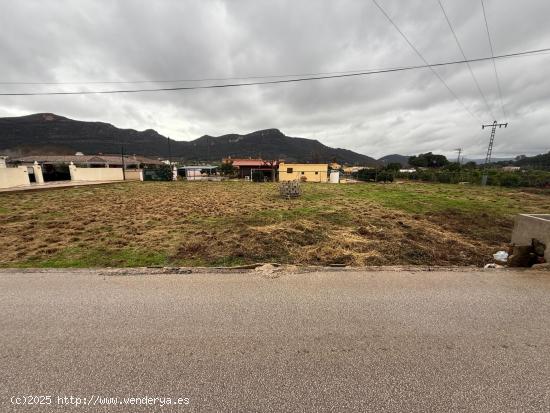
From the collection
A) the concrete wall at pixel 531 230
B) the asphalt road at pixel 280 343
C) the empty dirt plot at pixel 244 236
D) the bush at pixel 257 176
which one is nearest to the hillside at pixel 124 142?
the bush at pixel 257 176

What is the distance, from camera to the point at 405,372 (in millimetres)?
2113

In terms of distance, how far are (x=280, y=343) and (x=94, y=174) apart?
119ft

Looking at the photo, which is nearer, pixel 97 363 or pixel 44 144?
pixel 97 363

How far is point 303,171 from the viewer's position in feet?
128

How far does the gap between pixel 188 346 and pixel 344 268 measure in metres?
2.96

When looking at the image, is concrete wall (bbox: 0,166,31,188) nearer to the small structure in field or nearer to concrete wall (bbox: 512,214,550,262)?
the small structure in field

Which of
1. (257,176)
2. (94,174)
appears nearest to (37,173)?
(94,174)

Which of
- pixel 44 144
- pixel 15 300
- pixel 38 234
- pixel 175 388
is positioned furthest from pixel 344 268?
pixel 44 144

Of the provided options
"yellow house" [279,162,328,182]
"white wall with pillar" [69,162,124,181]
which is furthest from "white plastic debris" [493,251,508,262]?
"white wall with pillar" [69,162,124,181]

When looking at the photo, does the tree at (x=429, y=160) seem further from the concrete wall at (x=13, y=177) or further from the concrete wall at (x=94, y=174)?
the concrete wall at (x=13, y=177)

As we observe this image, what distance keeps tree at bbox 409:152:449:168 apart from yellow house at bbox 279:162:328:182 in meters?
72.6

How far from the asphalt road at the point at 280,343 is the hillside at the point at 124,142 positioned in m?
57.1

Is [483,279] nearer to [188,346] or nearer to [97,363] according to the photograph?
[188,346]

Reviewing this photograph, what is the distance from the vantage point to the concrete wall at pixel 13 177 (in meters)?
19.7
